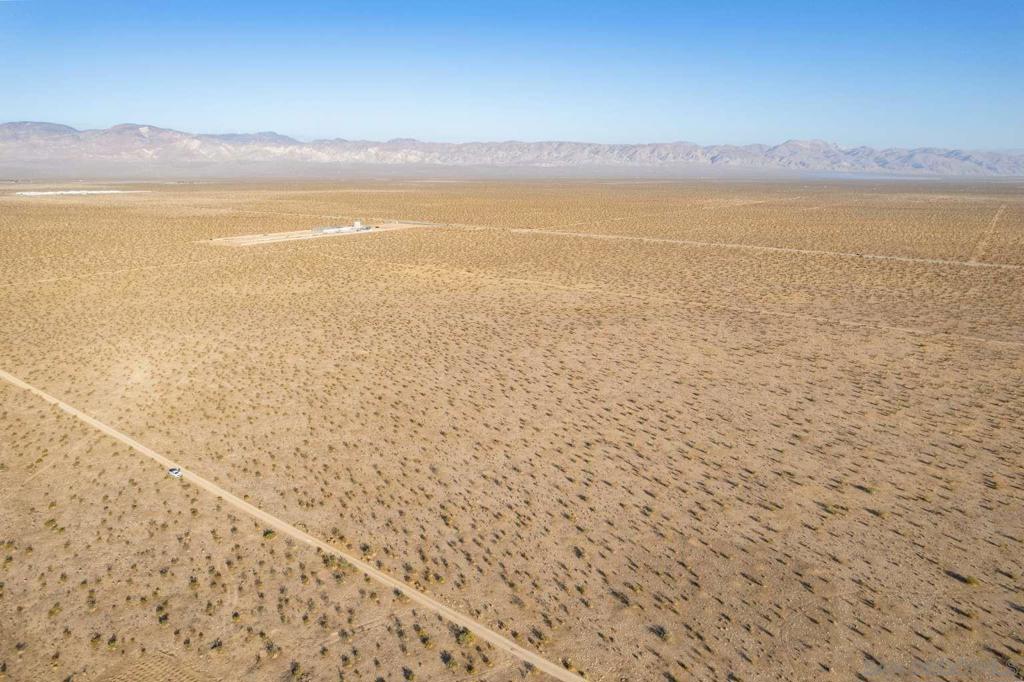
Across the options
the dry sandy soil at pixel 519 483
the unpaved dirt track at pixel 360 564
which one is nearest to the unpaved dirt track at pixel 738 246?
the dry sandy soil at pixel 519 483

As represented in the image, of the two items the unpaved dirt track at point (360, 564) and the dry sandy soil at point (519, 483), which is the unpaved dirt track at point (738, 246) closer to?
the dry sandy soil at point (519, 483)

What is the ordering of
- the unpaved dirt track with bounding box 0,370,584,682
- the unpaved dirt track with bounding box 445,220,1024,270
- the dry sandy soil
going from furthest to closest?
the unpaved dirt track with bounding box 445,220,1024,270 < the dry sandy soil < the unpaved dirt track with bounding box 0,370,584,682

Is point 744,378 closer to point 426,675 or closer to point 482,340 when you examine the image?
point 482,340

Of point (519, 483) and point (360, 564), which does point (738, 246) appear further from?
point (360, 564)

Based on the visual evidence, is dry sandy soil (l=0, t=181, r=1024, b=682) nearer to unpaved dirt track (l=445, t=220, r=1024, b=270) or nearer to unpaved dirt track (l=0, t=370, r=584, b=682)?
unpaved dirt track (l=0, t=370, r=584, b=682)

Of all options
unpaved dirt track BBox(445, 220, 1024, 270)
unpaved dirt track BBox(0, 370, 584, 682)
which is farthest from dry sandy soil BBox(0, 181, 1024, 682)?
unpaved dirt track BBox(445, 220, 1024, 270)

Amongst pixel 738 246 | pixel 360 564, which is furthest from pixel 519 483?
pixel 738 246

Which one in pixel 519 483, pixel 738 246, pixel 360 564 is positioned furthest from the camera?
pixel 738 246
